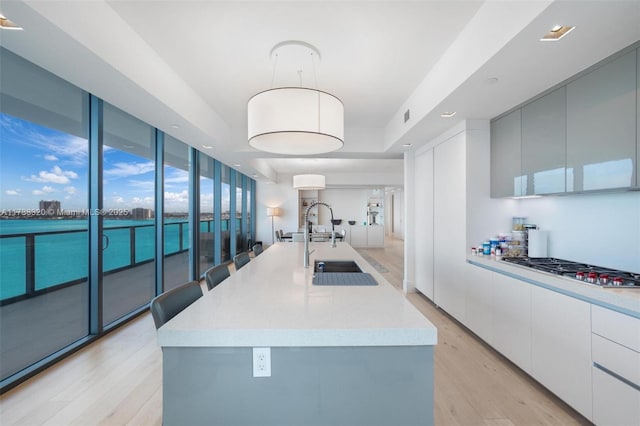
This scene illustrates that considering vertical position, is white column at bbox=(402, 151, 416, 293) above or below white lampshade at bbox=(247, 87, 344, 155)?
below

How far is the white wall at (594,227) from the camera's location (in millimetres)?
1971

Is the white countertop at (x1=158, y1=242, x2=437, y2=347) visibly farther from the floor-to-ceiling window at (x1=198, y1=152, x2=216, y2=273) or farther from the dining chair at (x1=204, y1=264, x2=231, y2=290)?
the floor-to-ceiling window at (x1=198, y1=152, x2=216, y2=273)

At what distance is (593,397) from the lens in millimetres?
1667

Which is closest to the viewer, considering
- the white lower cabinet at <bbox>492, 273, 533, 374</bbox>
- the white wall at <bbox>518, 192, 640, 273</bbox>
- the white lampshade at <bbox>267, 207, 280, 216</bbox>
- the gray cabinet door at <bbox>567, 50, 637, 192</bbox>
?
the gray cabinet door at <bbox>567, 50, 637, 192</bbox>

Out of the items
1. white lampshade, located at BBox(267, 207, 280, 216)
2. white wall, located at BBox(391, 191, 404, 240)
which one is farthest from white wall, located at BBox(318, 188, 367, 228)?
white wall, located at BBox(391, 191, 404, 240)

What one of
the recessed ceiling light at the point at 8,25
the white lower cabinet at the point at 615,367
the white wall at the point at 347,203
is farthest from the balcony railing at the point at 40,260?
the white wall at the point at 347,203

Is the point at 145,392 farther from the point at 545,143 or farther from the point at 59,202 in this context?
the point at 545,143

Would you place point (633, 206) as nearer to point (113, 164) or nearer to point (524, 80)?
point (524, 80)

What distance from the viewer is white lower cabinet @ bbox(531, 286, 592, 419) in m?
1.72

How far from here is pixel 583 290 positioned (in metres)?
1.72

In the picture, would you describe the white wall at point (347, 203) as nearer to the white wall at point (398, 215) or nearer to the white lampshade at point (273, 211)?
the white lampshade at point (273, 211)

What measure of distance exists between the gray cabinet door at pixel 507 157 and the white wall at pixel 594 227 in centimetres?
32

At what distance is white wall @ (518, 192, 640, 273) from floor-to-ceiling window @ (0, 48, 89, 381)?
460cm

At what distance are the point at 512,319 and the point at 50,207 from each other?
14.0 ft
